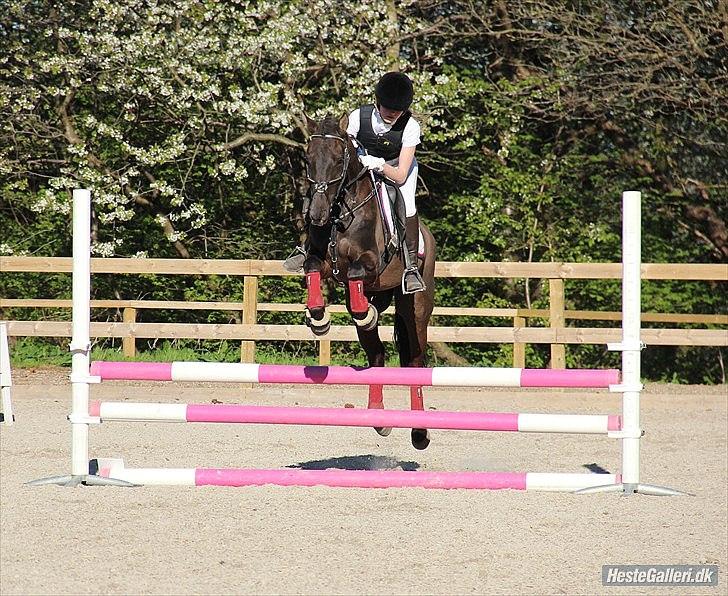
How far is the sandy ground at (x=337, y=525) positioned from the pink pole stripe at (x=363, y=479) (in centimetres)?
12

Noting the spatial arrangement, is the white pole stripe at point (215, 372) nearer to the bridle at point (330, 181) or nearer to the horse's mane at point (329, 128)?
the bridle at point (330, 181)

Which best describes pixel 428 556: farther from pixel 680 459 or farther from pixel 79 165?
pixel 79 165

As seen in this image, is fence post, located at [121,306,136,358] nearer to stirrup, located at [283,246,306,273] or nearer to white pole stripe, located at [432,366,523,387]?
stirrup, located at [283,246,306,273]

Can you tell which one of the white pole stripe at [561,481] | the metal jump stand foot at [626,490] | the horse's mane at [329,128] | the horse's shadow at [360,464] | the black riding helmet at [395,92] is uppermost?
the black riding helmet at [395,92]

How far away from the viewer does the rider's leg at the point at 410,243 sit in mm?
6758

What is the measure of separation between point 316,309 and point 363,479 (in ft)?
3.23

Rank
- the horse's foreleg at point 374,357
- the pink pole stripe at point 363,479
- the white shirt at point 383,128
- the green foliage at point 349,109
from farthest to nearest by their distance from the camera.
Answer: the green foliage at point 349,109
the horse's foreleg at point 374,357
the white shirt at point 383,128
the pink pole stripe at point 363,479

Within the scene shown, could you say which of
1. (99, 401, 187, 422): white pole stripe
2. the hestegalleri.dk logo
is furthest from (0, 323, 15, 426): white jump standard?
the hestegalleri.dk logo

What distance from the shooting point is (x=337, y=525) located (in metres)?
5.47

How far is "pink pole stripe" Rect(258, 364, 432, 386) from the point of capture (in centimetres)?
591

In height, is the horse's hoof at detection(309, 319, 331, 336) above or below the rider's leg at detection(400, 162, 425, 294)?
below

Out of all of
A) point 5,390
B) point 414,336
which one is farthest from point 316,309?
point 5,390

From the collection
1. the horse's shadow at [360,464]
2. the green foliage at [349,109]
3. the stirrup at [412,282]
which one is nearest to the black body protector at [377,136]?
the stirrup at [412,282]

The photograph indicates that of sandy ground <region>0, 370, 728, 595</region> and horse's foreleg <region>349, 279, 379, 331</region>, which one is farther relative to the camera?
horse's foreleg <region>349, 279, 379, 331</region>
